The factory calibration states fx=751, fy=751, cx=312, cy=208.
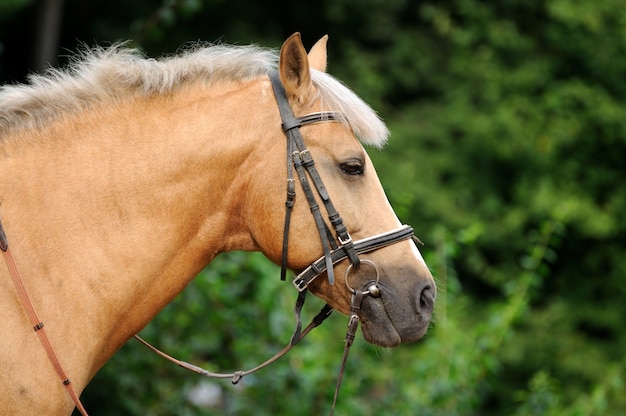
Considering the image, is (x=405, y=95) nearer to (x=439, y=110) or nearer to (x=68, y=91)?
(x=439, y=110)

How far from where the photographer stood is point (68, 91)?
266cm

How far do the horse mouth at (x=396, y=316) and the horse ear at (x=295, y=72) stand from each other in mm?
767

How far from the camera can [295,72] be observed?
2719 mm

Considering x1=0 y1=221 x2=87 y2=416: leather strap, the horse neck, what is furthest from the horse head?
x1=0 y1=221 x2=87 y2=416: leather strap

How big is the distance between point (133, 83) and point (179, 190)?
433 mm

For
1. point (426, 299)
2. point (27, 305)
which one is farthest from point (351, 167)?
point (27, 305)

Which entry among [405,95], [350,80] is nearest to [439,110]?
[405,95]

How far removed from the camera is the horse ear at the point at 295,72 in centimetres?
267

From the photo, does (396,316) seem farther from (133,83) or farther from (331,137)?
(133,83)

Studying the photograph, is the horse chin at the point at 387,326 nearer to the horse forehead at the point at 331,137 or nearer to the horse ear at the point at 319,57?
the horse forehead at the point at 331,137

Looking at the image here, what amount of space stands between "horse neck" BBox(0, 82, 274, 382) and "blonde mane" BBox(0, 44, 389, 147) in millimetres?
58

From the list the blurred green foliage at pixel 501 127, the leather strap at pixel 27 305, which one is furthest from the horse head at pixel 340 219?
the blurred green foliage at pixel 501 127

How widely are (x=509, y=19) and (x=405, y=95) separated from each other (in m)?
1.86

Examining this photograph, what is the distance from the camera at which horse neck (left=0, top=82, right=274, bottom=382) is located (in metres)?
2.45
